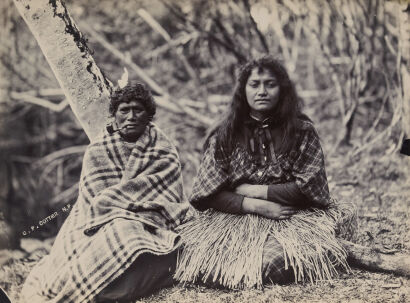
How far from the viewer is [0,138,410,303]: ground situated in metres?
2.44

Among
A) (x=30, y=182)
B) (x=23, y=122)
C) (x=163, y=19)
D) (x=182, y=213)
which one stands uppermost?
(x=163, y=19)

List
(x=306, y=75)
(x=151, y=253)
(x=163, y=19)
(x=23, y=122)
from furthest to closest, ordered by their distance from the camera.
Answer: (x=306, y=75), (x=163, y=19), (x=23, y=122), (x=151, y=253)

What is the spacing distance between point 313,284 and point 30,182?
1.83 m

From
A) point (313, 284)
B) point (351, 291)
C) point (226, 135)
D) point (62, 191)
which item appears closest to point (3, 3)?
point (62, 191)

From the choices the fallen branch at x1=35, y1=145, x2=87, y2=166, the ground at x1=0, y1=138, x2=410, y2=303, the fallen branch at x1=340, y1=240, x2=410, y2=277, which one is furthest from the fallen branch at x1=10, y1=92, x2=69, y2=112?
the fallen branch at x1=340, y1=240, x2=410, y2=277

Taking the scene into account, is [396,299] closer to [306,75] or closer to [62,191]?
[306,75]

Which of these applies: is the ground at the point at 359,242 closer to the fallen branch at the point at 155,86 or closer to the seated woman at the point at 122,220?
the seated woman at the point at 122,220

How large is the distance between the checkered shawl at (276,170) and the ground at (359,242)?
485 mm

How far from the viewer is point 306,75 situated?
361cm

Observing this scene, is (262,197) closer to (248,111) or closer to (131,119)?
(248,111)

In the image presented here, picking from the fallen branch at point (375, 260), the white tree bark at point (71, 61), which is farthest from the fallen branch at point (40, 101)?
the fallen branch at point (375, 260)

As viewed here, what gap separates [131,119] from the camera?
8.75 ft

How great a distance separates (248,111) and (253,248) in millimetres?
842
